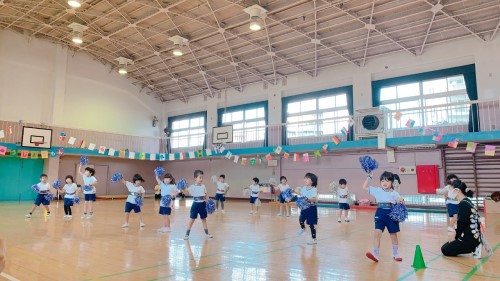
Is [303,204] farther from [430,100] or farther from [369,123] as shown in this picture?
[430,100]

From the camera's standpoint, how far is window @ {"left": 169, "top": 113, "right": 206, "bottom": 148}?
22.6 m

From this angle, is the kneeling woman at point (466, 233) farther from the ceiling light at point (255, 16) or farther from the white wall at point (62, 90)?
the white wall at point (62, 90)

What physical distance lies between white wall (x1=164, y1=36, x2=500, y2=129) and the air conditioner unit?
1644mm

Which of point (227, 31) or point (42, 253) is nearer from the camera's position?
point (42, 253)

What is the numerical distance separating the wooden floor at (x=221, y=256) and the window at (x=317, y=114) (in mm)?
9005

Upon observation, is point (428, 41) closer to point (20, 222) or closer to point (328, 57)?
point (328, 57)

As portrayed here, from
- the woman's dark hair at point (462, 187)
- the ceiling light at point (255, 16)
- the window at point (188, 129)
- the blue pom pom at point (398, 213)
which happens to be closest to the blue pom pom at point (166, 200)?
the blue pom pom at point (398, 213)

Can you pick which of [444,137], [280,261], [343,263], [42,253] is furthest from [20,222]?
[444,137]

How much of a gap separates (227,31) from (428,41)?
849 cm

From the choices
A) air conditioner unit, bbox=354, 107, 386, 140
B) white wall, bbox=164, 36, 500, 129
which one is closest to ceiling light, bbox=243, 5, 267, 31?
air conditioner unit, bbox=354, 107, 386, 140

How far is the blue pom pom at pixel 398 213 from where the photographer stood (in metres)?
5.02

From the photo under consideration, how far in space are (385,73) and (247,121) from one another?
317 inches

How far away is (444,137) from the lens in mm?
12930

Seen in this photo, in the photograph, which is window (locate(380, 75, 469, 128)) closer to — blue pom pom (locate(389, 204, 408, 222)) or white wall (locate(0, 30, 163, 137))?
blue pom pom (locate(389, 204, 408, 222))
